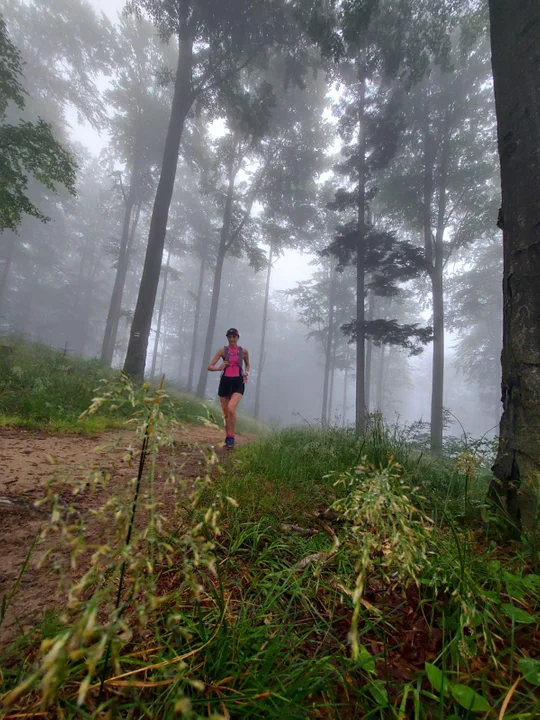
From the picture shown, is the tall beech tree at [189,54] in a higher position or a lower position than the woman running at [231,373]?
higher

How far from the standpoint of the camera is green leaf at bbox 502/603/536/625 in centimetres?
118

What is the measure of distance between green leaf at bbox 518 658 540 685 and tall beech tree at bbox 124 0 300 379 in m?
9.15

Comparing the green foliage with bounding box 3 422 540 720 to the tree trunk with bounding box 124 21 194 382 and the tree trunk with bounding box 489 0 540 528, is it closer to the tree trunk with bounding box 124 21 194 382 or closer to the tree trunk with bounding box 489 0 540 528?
the tree trunk with bounding box 489 0 540 528

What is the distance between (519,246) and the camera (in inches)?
100

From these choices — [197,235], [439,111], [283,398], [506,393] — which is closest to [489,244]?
[439,111]

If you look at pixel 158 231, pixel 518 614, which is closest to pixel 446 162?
pixel 158 231

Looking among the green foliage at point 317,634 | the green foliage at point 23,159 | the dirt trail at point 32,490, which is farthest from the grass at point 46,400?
the green foliage at point 23,159

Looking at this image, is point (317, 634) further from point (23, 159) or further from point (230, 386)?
point (23, 159)

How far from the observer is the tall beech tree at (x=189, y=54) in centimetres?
912

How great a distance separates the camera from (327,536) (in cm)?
199

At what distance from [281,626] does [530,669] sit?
0.90 m

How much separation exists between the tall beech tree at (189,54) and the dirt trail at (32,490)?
203 inches

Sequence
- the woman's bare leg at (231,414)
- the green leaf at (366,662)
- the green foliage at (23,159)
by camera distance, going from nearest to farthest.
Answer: the green leaf at (366,662)
the woman's bare leg at (231,414)
the green foliage at (23,159)

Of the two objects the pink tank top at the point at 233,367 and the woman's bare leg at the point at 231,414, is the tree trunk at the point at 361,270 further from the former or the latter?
the woman's bare leg at the point at 231,414
